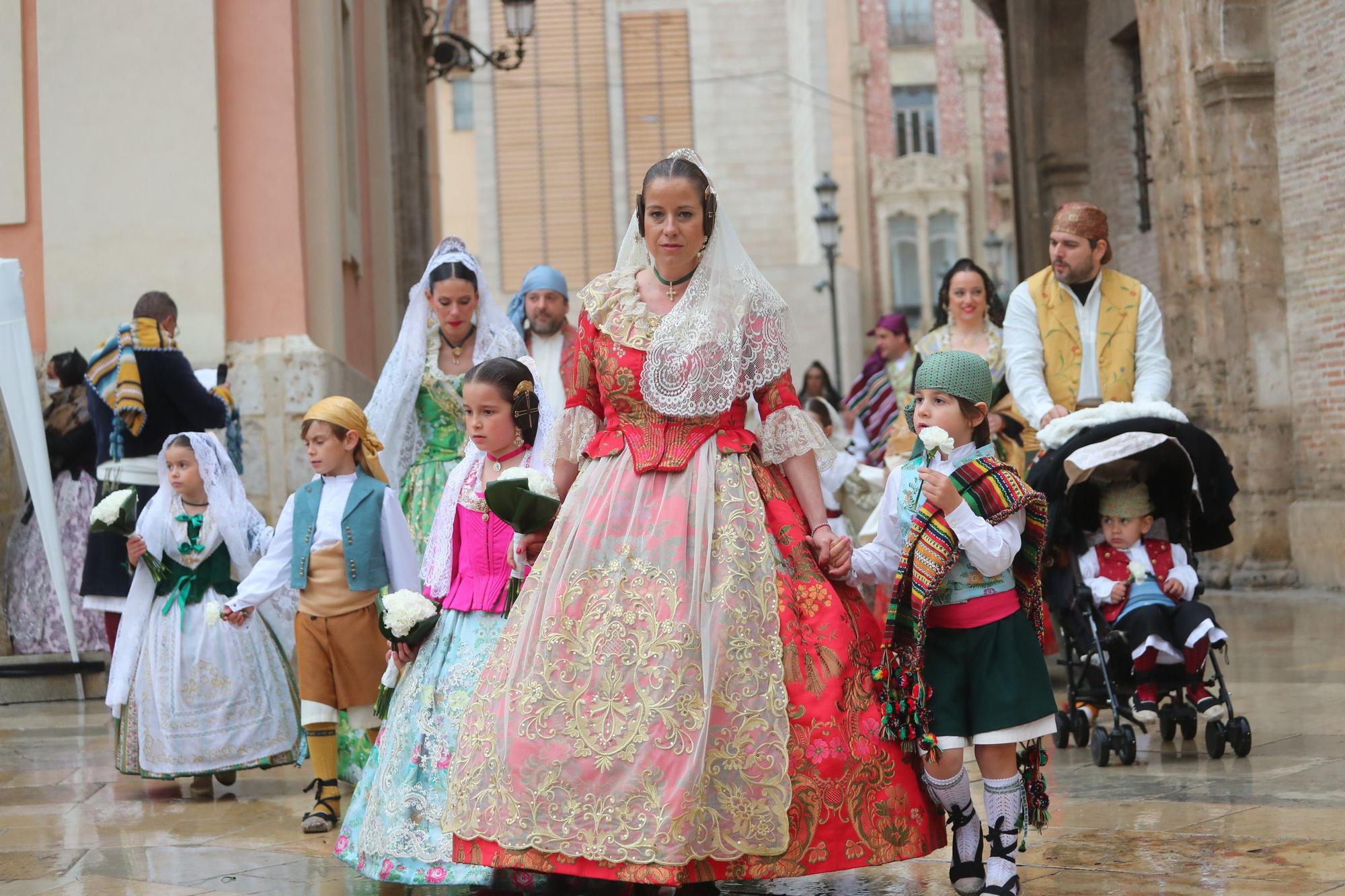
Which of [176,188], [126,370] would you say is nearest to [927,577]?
[126,370]

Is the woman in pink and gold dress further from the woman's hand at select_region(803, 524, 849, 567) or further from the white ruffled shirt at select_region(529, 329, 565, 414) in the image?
the white ruffled shirt at select_region(529, 329, 565, 414)

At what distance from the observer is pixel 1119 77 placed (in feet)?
57.5

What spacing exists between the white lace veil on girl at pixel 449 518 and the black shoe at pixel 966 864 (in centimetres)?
156

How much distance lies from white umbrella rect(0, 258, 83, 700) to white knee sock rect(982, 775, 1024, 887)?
569 cm

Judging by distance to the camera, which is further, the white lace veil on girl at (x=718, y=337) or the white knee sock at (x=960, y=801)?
the white lace veil on girl at (x=718, y=337)

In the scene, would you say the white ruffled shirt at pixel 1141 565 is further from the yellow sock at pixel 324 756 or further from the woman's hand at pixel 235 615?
the woman's hand at pixel 235 615

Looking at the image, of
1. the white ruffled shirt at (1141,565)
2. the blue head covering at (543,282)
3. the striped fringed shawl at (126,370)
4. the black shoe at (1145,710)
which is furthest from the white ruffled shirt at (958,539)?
the striped fringed shawl at (126,370)

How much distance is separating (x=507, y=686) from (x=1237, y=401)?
10478 mm

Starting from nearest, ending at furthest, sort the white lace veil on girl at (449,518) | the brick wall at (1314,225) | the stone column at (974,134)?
the white lace veil on girl at (449,518) < the brick wall at (1314,225) < the stone column at (974,134)

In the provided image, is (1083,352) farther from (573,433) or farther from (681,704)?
(681,704)

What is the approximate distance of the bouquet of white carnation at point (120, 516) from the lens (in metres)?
6.63

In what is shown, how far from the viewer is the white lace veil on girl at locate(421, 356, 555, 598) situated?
5.03 m

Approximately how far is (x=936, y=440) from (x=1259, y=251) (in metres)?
9.84

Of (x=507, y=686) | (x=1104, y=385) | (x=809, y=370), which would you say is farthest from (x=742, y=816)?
(x=809, y=370)
